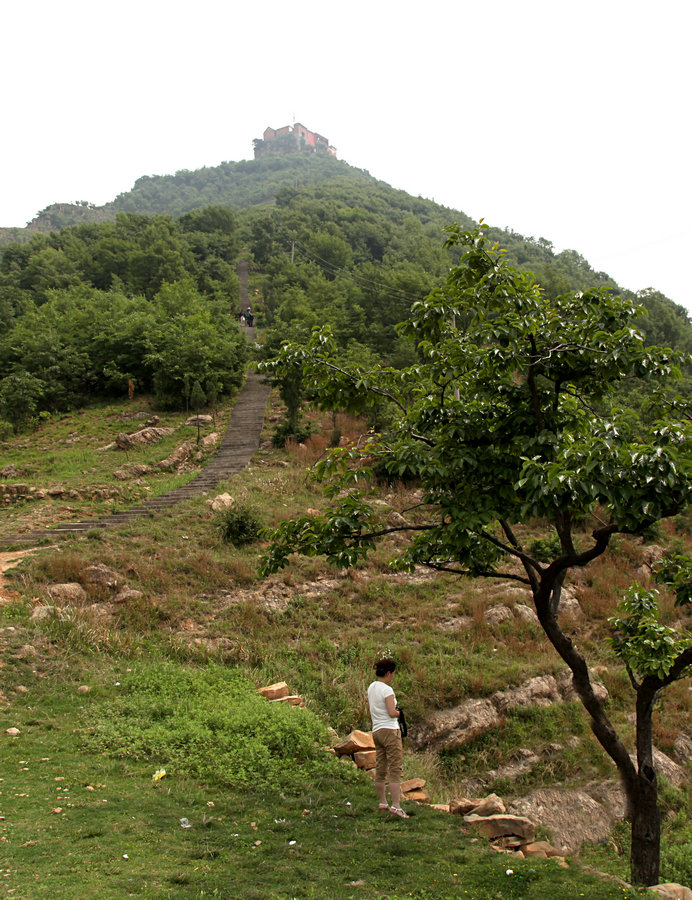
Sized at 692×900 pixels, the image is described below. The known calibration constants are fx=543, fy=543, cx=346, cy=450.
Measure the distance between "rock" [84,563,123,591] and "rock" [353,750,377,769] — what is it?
669 centimetres

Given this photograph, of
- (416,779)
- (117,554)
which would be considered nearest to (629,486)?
(416,779)

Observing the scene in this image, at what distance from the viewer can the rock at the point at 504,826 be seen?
5.57m

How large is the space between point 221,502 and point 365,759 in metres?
10.0

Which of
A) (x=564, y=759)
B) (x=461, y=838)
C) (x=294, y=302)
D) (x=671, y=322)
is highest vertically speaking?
(x=671, y=322)

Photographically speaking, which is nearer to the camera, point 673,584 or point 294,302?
point 673,584

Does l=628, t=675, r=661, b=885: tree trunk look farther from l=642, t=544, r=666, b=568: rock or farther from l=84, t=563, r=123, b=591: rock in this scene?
l=642, t=544, r=666, b=568: rock

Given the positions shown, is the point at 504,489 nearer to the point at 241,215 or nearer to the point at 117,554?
the point at 117,554

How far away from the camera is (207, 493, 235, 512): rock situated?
15512 mm

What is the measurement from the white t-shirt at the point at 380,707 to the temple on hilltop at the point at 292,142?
196m

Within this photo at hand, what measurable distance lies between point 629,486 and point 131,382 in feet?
81.5

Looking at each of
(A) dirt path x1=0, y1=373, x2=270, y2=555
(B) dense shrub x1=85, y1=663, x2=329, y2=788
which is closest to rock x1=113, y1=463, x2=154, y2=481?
(A) dirt path x1=0, y1=373, x2=270, y2=555

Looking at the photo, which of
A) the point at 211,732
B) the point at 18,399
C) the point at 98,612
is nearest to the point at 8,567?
the point at 98,612

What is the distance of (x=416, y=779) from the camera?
A: 6.57 m

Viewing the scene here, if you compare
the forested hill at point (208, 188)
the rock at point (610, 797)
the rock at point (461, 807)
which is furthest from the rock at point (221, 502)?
the forested hill at point (208, 188)
